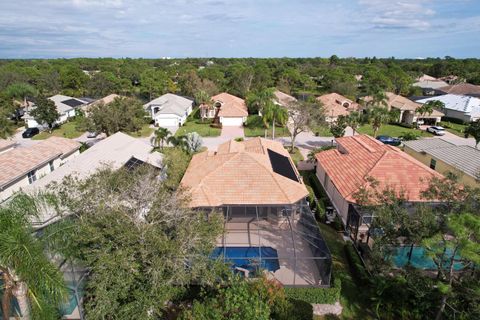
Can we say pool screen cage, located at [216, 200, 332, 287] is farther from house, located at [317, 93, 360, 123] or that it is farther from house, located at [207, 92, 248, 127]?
house, located at [317, 93, 360, 123]

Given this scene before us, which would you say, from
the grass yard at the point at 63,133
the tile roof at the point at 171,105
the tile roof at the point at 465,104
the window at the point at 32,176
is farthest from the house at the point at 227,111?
the tile roof at the point at 465,104

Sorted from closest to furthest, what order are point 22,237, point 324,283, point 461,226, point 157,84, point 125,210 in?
point 22,237 < point 461,226 < point 125,210 < point 324,283 < point 157,84

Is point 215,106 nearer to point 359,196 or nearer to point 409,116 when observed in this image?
point 409,116

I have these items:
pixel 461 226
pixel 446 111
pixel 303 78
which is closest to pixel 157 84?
pixel 303 78

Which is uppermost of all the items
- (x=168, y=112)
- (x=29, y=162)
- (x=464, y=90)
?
(x=464, y=90)

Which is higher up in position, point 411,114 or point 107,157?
point 107,157

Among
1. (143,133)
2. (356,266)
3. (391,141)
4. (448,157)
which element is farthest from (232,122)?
(356,266)

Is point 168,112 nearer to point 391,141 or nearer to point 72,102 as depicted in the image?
point 72,102
